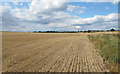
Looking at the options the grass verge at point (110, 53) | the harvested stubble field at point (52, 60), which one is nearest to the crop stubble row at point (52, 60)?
the harvested stubble field at point (52, 60)

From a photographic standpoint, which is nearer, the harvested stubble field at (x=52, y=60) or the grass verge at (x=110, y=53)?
the harvested stubble field at (x=52, y=60)

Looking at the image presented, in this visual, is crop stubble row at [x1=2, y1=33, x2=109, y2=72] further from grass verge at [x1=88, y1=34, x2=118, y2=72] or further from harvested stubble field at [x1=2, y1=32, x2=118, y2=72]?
grass verge at [x1=88, y1=34, x2=118, y2=72]

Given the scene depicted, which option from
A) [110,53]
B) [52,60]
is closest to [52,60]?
[52,60]

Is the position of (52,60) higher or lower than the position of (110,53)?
lower

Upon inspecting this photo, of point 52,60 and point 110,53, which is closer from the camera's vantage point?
point 52,60

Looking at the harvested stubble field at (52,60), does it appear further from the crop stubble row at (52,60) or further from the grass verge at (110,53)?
the grass verge at (110,53)

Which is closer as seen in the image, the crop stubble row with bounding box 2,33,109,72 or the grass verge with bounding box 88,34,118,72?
the crop stubble row with bounding box 2,33,109,72

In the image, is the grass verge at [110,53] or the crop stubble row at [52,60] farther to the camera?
the grass verge at [110,53]

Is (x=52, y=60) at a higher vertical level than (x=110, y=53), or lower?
lower

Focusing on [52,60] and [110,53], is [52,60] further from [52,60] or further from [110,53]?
[110,53]

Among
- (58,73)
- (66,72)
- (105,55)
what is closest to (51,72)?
(58,73)

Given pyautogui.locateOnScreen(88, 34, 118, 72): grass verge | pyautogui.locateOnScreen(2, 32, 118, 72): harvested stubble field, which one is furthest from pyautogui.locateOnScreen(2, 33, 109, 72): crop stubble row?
pyautogui.locateOnScreen(88, 34, 118, 72): grass verge

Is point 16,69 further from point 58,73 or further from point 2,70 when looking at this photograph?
point 58,73

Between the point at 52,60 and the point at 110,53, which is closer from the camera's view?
the point at 52,60
